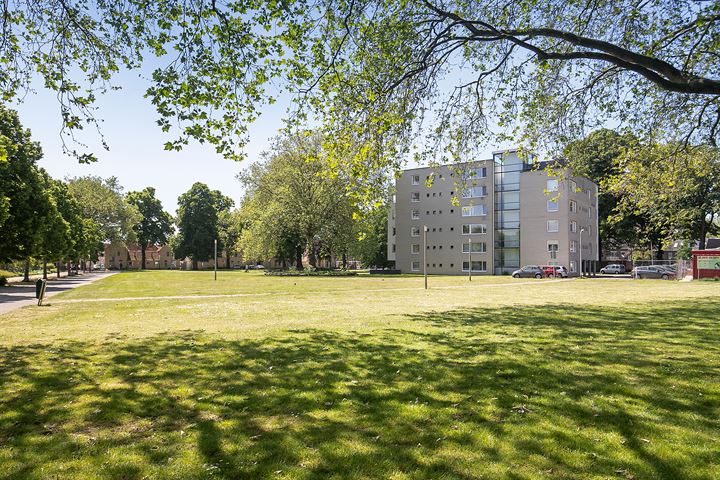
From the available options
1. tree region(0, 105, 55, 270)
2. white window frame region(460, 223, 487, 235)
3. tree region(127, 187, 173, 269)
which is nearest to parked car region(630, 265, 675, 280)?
white window frame region(460, 223, 487, 235)

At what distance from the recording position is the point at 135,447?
4.45m

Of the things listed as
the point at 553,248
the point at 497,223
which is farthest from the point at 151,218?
the point at 553,248

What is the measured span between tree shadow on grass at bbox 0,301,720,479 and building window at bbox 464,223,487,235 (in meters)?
58.3

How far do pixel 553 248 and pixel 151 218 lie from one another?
8755 centimetres

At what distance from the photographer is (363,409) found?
5.51m

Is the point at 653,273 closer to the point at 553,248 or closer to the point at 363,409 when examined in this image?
the point at 553,248

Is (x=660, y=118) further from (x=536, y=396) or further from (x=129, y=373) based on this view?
(x=129, y=373)

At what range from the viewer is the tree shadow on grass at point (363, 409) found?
13.4 feet

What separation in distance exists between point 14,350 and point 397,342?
25.6 feet

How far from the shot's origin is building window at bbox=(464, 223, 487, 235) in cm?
6706

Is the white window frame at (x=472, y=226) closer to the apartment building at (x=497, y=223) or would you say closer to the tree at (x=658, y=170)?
the apartment building at (x=497, y=223)

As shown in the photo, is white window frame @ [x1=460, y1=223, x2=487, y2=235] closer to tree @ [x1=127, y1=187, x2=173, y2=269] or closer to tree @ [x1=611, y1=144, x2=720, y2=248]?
tree @ [x1=611, y1=144, x2=720, y2=248]

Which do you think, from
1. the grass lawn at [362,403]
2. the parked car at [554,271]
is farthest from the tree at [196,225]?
the grass lawn at [362,403]

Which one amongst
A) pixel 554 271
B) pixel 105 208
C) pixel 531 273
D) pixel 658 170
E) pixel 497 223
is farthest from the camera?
pixel 105 208
